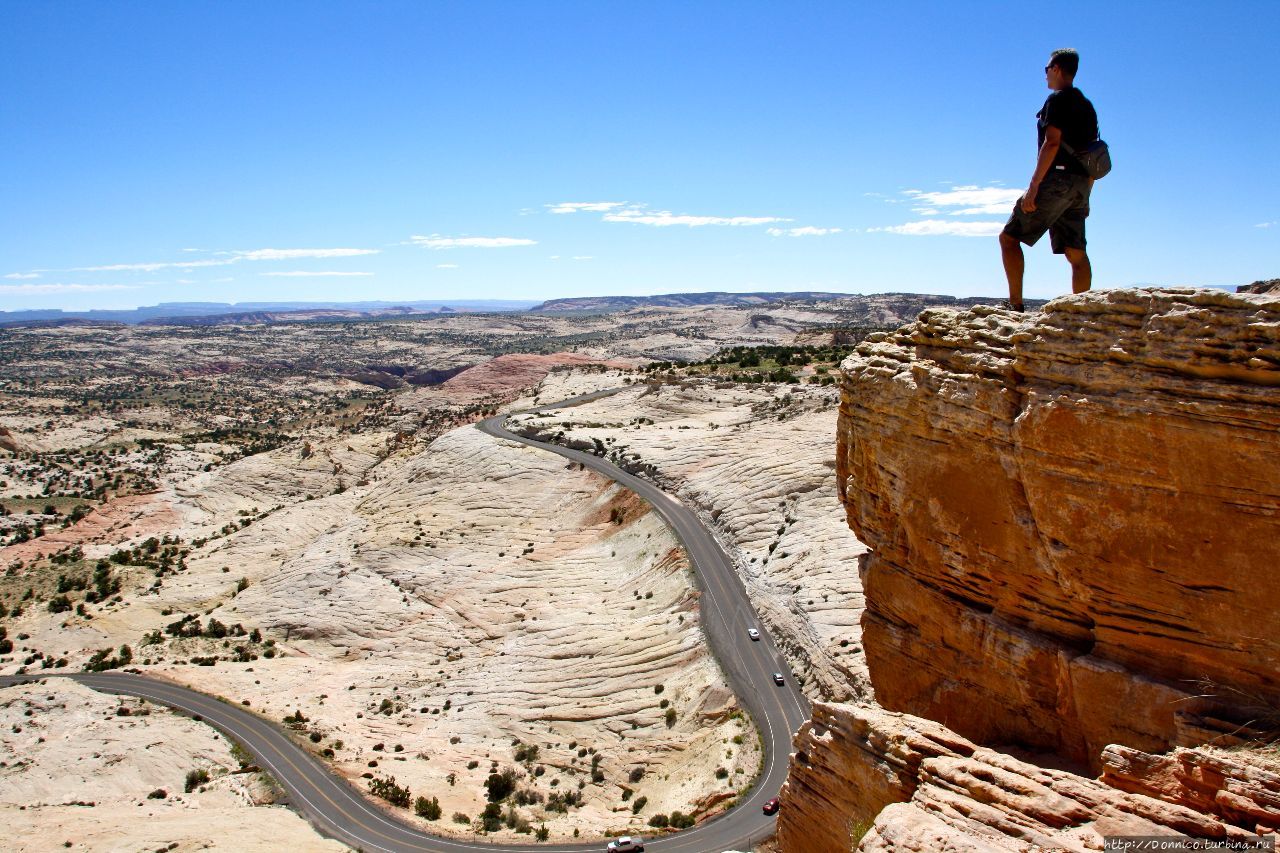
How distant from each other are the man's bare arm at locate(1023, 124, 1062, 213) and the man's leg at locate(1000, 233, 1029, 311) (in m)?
1.17

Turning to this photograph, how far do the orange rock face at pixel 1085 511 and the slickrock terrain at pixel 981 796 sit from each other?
1.96m

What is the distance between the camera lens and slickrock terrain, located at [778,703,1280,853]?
872 centimetres

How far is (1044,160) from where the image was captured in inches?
466

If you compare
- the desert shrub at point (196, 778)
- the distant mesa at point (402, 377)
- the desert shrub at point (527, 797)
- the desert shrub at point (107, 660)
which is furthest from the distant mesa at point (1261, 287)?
the distant mesa at point (402, 377)

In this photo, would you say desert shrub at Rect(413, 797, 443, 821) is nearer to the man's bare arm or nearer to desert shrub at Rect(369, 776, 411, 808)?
desert shrub at Rect(369, 776, 411, 808)

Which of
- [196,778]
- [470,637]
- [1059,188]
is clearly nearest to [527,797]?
[196,778]

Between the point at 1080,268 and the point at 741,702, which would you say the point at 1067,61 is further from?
the point at 741,702

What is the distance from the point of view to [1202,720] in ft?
34.9

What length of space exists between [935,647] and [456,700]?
2922cm

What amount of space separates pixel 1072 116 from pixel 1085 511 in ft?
20.1

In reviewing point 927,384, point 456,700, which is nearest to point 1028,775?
point 927,384

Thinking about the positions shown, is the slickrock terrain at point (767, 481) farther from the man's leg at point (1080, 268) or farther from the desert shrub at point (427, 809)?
the man's leg at point (1080, 268)

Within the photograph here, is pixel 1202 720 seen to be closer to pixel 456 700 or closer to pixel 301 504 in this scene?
pixel 456 700

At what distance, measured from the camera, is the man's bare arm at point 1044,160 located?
11.7 meters
